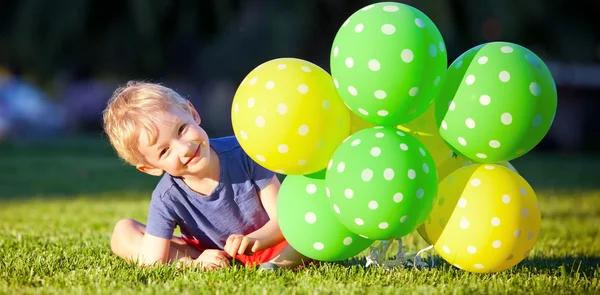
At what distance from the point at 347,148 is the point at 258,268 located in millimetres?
760

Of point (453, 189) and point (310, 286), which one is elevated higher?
point (453, 189)

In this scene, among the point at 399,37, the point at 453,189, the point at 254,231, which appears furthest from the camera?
the point at 254,231

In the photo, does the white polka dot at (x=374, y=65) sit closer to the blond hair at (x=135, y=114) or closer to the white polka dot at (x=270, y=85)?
the white polka dot at (x=270, y=85)

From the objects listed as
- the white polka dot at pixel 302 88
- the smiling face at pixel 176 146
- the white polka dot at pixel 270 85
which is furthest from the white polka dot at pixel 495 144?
the smiling face at pixel 176 146

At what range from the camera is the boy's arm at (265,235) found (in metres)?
2.91

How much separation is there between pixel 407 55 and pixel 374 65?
0.39ft

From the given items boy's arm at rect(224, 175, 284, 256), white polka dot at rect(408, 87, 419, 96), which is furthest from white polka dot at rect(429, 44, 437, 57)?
boy's arm at rect(224, 175, 284, 256)

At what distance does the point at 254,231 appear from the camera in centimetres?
310

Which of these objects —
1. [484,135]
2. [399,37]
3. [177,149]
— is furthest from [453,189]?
[177,149]

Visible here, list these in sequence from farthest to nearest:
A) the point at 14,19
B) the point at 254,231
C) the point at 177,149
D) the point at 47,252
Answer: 1. the point at 14,19
2. the point at 47,252
3. the point at 254,231
4. the point at 177,149

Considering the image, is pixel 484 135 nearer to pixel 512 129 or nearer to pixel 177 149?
pixel 512 129

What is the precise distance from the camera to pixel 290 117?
259cm

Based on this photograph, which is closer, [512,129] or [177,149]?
[512,129]

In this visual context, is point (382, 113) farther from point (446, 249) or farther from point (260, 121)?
point (446, 249)
